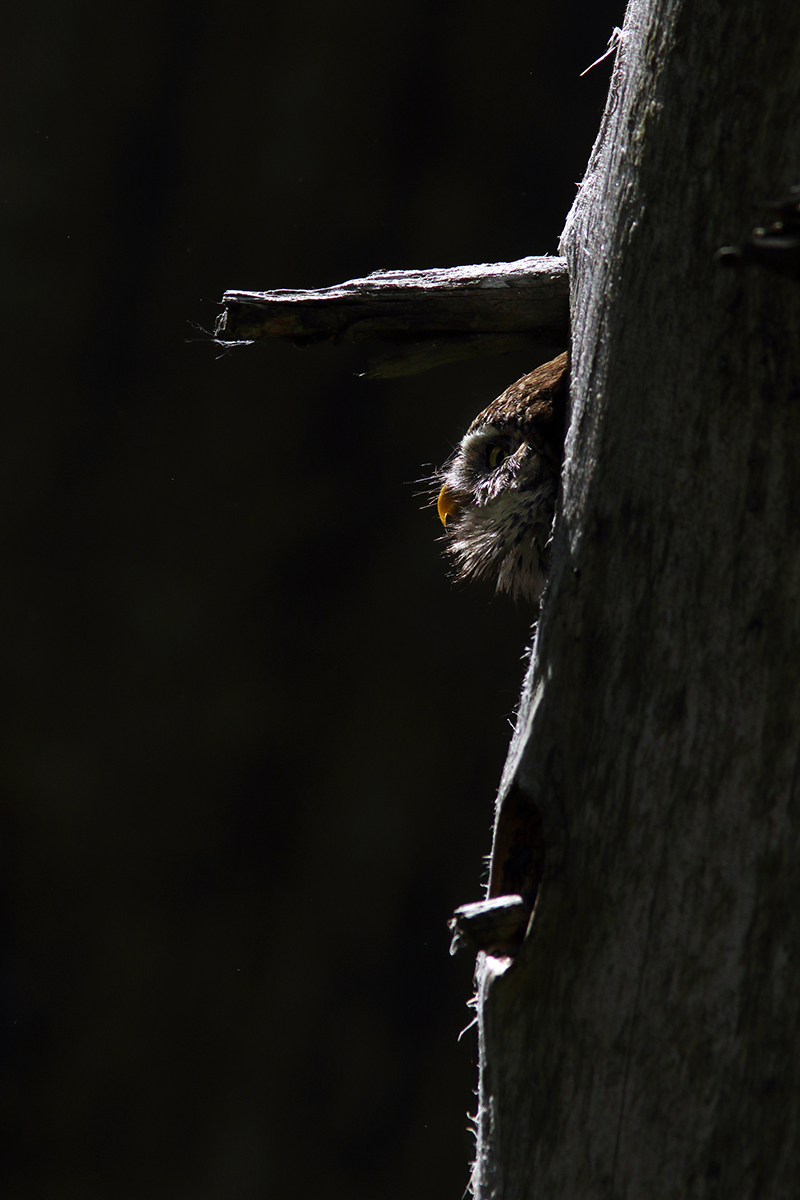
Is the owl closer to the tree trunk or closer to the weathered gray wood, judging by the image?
the weathered gray wood

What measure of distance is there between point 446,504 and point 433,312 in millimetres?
312

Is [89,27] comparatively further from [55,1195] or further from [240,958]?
[55,1195]

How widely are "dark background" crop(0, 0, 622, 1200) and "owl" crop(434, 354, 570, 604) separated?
58.3 inches

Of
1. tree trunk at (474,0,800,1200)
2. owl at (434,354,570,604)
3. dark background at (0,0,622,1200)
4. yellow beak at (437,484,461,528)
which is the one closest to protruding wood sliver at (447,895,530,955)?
tree trunk at (474,0,800,1200)

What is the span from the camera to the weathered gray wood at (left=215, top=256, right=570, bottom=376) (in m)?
0.93

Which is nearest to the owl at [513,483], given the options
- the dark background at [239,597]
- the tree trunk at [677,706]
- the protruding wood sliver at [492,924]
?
the tree trunk at [677,706]

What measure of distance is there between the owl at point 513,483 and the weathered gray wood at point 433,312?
79mm

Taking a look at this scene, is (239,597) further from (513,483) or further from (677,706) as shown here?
(677,706)

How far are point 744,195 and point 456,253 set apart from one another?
2.09 m

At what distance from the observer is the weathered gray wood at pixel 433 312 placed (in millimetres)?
934

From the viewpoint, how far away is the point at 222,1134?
2.62 metres

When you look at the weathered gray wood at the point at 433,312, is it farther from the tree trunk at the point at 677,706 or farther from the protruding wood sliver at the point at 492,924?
the protruding wood sliver at the point at 492,924

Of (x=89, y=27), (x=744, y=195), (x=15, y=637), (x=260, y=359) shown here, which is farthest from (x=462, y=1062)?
(x=89, y=27)

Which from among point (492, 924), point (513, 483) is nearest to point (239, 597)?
point (513, 483)
